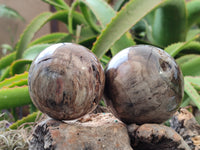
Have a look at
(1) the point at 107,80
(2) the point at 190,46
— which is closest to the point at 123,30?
(1) the point at 107,80

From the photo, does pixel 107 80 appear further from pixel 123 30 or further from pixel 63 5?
pixel 63 5

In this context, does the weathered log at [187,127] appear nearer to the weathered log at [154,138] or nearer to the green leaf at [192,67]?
the weathered log at [154,138]

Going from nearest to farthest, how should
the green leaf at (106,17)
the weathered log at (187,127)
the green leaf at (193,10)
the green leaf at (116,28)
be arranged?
1. the weathered log at (187,127)
2. the green leaf at (116,28)
3. the green leaf at (106,17)
4. the green leaf at (193,10)

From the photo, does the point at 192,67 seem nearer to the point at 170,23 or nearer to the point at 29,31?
the point at 170,23

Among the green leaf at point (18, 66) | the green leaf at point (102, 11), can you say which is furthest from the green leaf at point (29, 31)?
the green leaf at point (102, 11)

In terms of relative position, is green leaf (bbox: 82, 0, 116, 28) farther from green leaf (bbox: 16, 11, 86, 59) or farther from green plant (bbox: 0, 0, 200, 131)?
green leaf (bbox: 16, 11, 86, 59)

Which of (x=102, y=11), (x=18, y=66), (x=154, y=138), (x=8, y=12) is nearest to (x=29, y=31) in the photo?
(x=18, y=66)

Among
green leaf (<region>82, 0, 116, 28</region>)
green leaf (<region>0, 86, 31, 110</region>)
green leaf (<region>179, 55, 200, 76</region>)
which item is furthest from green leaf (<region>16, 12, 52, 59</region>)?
green leaf (<region>179, 55, 200, 76</region>)
